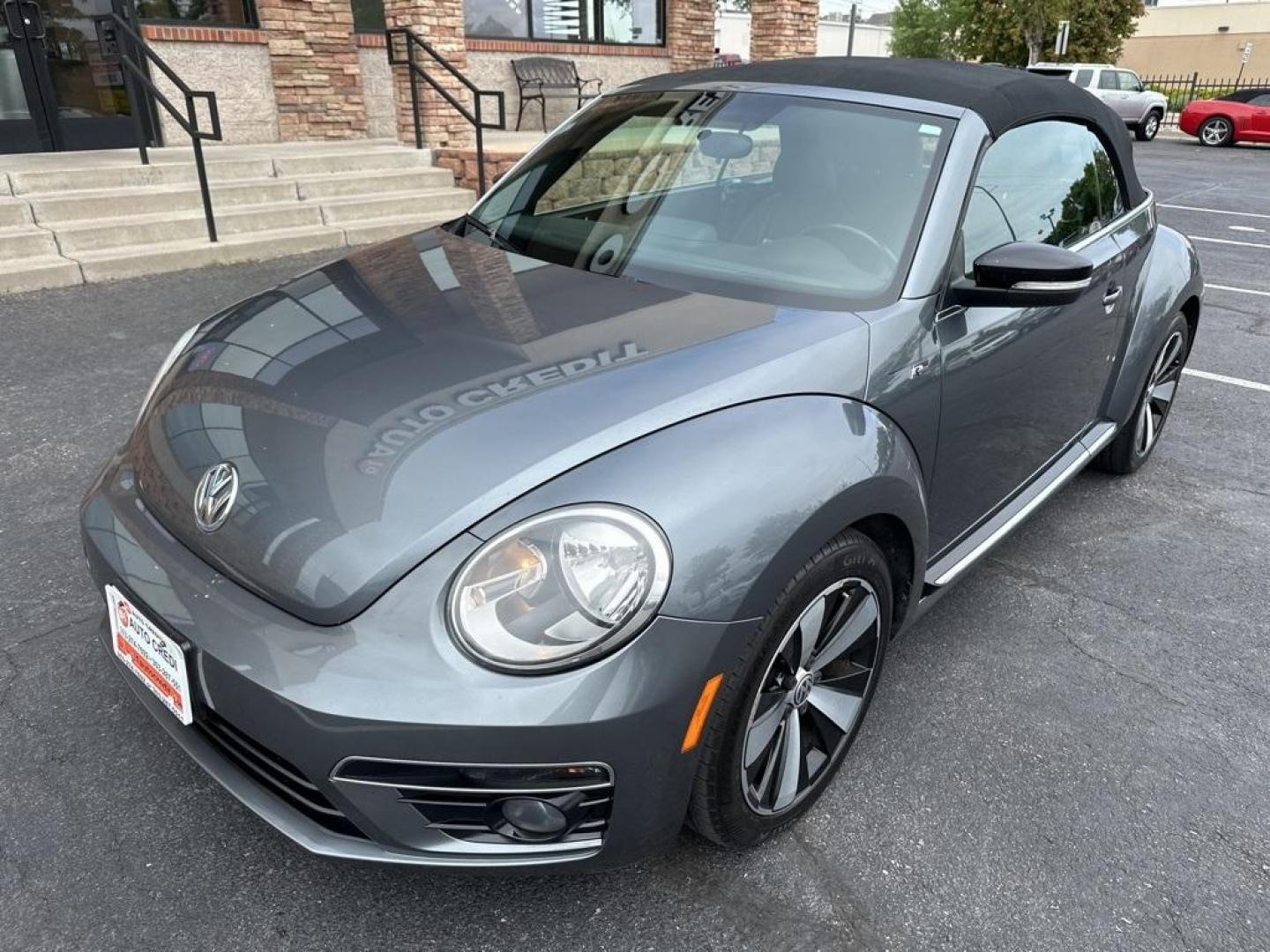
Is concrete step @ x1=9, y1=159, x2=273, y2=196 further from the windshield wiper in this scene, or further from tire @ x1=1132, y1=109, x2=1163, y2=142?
tire @ x1=1132, y1=109, x2=1163, y2=142

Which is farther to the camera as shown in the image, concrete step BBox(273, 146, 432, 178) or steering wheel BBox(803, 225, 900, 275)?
concrete step BBox(273, 146, 432, 178)

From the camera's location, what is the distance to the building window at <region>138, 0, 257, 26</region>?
8555mm

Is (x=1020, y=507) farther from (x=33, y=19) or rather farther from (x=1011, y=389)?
(x=33, y=19)

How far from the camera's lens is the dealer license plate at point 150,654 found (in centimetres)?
176

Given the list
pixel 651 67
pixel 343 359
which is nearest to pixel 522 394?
pixel 343 359

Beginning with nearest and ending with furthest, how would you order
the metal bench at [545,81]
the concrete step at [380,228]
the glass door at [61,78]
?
1. the glass door at [61,78]
2. the concrete step at [380,228]
3. the metal bench at [545,81]

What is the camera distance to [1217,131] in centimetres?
2189

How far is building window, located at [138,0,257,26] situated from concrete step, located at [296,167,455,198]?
7.25 feet

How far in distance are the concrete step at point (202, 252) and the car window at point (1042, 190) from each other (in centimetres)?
594

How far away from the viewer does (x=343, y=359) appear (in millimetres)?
2084

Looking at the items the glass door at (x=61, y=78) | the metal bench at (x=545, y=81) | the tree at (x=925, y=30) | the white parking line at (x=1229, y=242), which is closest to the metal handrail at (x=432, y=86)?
Answer: the glass door at (x=61, y=78)

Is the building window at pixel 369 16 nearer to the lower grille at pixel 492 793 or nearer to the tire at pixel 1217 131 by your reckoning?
the lower grille at pixel 492 793

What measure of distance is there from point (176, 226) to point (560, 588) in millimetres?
6562

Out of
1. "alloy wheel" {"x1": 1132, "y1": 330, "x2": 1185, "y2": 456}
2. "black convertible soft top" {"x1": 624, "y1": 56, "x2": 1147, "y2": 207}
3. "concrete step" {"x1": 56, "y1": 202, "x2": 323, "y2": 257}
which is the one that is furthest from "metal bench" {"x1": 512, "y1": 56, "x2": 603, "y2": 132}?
"black convertible soft top" {"x1": 624, "y1": 56, "x2": 1147, "y2": 207}
